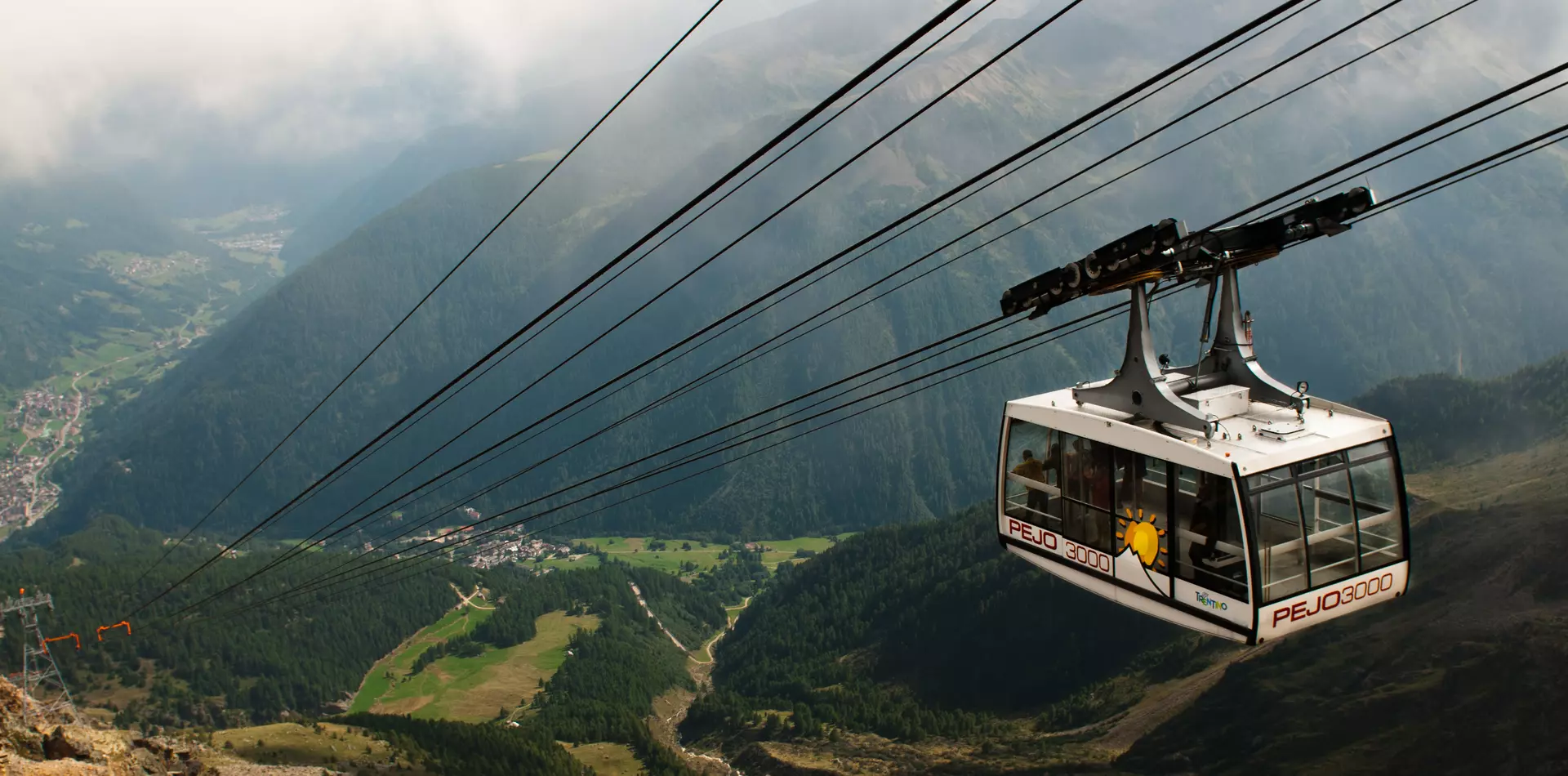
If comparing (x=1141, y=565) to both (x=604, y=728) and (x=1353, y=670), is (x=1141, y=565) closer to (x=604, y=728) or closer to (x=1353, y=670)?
(x=1353, y=670)

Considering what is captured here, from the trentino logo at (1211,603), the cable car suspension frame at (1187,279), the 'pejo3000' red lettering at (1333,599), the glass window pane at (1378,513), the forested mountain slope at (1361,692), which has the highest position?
the cable car suspension frame at (1187,279)

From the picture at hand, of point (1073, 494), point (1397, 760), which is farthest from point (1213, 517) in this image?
point (1397, 760)

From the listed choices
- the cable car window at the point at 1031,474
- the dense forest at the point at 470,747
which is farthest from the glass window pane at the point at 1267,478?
the dense forest at the point at 470,747

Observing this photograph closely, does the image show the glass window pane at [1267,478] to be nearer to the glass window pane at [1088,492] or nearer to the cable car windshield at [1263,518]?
the cable car windshield at [1263,518]

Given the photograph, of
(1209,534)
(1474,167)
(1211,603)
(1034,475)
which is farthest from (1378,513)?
(1474,167)

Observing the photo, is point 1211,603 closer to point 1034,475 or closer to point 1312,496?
point 1312,496
